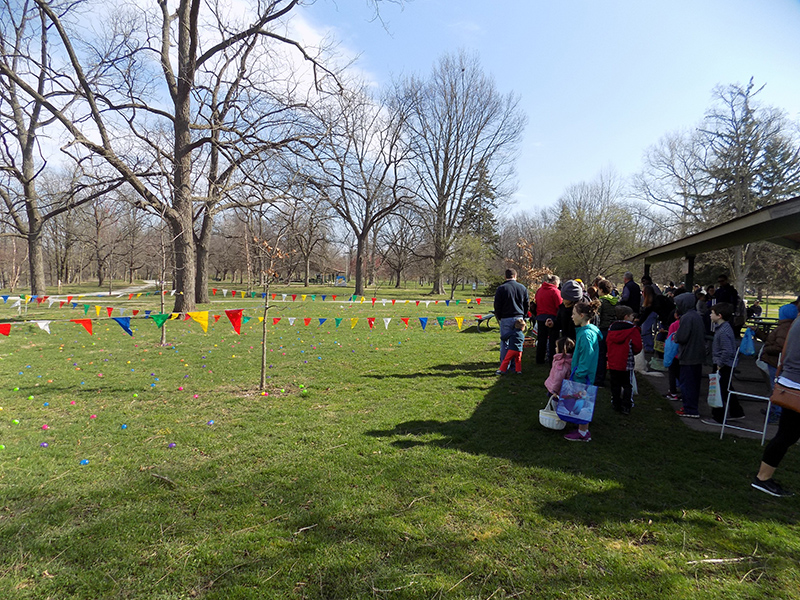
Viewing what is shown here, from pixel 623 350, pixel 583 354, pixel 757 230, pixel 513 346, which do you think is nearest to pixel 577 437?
pixel 583 354

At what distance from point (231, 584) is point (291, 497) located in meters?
0.93

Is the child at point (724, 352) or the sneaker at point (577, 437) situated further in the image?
the child at point (724, 352)

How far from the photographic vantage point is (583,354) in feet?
14.5

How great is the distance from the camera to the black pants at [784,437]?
10.8ft

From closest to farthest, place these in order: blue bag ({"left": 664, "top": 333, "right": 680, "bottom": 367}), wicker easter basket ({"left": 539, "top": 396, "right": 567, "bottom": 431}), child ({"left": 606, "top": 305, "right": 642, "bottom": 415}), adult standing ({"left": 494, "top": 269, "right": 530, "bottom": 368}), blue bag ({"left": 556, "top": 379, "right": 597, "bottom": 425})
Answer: blue bag ({"left": 556, "top": 379, "right": 597, "bottom": 425}) → wicker easter basket ({"left": 539, "top": 396, "right": 567, "bottom": 431}) → child ({"left": 606, "top": 305, "right": 642, "bottom": 415}) → blue bag ({"left": 664, "top": 333, "right": 680, "bottom": 367}) → adult standing ({"left": 494, "top": 269, "right": 530, "bottom": 368})

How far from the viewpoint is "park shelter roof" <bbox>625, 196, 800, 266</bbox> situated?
4508mm

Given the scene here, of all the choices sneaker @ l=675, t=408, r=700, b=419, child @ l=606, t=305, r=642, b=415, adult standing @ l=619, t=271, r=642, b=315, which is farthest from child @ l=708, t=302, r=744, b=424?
adult standing @ l=619, t=271, r=642, b=315

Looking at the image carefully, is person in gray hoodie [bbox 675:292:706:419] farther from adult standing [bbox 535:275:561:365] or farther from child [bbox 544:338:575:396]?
adult standing [bbox 535:275:561:365]

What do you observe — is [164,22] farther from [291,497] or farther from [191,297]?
[291,497]

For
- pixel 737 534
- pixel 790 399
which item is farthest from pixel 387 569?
pixel 790 399

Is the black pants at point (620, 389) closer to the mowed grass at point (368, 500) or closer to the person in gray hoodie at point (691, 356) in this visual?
the mowed grass at point (368, 500)

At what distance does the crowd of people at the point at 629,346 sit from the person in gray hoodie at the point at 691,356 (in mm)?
11

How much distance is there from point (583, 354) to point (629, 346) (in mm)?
1462

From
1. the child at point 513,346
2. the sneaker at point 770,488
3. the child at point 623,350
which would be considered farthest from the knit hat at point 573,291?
the sneaker at point 770,488
